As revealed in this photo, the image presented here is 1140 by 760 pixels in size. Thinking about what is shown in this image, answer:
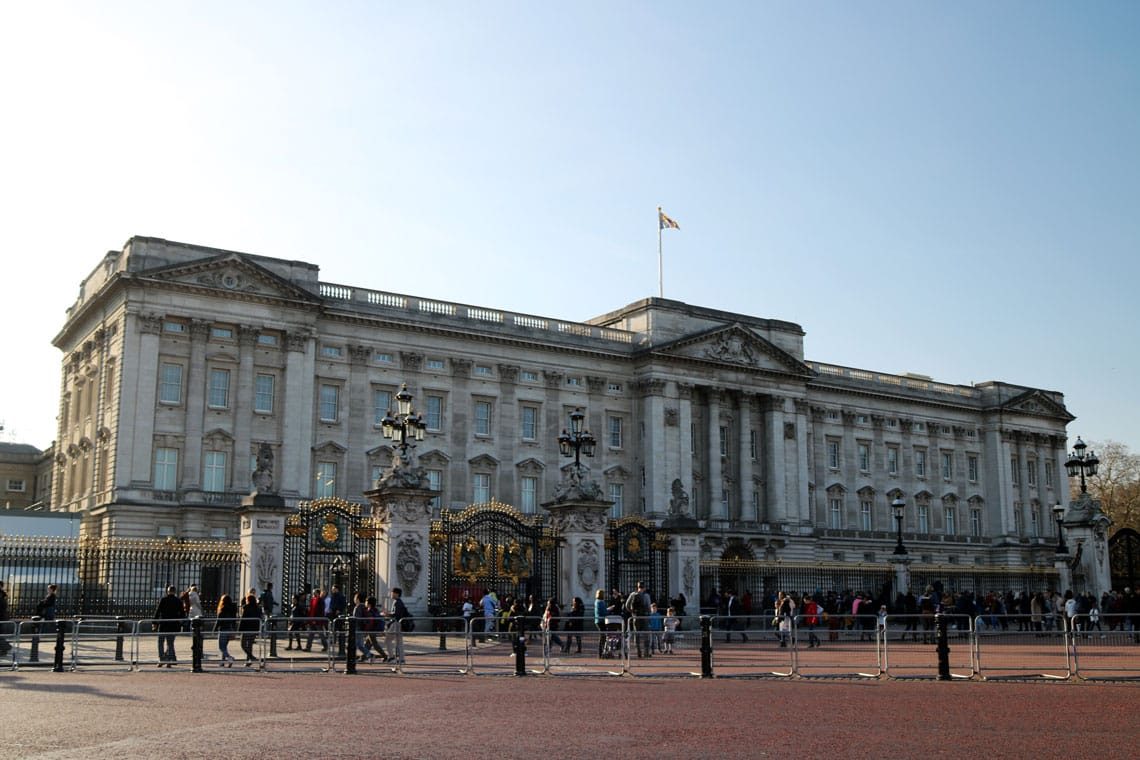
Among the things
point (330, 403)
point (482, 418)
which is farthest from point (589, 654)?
point (482, 418)

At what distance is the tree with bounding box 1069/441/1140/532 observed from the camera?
307ft

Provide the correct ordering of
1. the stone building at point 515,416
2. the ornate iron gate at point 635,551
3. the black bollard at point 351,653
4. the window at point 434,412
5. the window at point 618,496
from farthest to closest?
the window at point 618,496 < the window at point 434,412 < the stone building at point 515,416 < the ornate iron gate at point 635,551 < the black bollard at point 351,653

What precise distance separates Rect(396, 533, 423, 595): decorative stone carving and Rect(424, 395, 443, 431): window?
35.2 meters

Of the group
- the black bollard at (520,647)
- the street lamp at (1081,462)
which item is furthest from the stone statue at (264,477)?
the street lamp at (1081,462)

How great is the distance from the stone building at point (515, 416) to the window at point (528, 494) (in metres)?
0.12

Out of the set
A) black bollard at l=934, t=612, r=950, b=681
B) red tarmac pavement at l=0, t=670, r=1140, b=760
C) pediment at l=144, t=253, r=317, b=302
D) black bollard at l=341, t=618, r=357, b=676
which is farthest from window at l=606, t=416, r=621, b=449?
black bollard at l=934, t=612, r=950, b=681

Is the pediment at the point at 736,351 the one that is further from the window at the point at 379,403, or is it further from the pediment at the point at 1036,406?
the pediment at the point at 1036,406

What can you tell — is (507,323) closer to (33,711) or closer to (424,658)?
(424,658)

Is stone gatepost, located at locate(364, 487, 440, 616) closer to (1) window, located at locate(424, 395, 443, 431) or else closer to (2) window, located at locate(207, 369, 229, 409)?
(2) window, located at locate(207, 369, 229, 409)

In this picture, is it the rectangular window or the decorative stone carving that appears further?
the rectangular window

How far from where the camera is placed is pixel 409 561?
29078 millimetres

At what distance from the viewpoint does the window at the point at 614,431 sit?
233ft

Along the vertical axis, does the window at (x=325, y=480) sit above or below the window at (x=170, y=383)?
below

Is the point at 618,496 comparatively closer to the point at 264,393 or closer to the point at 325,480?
the point at 325,480
